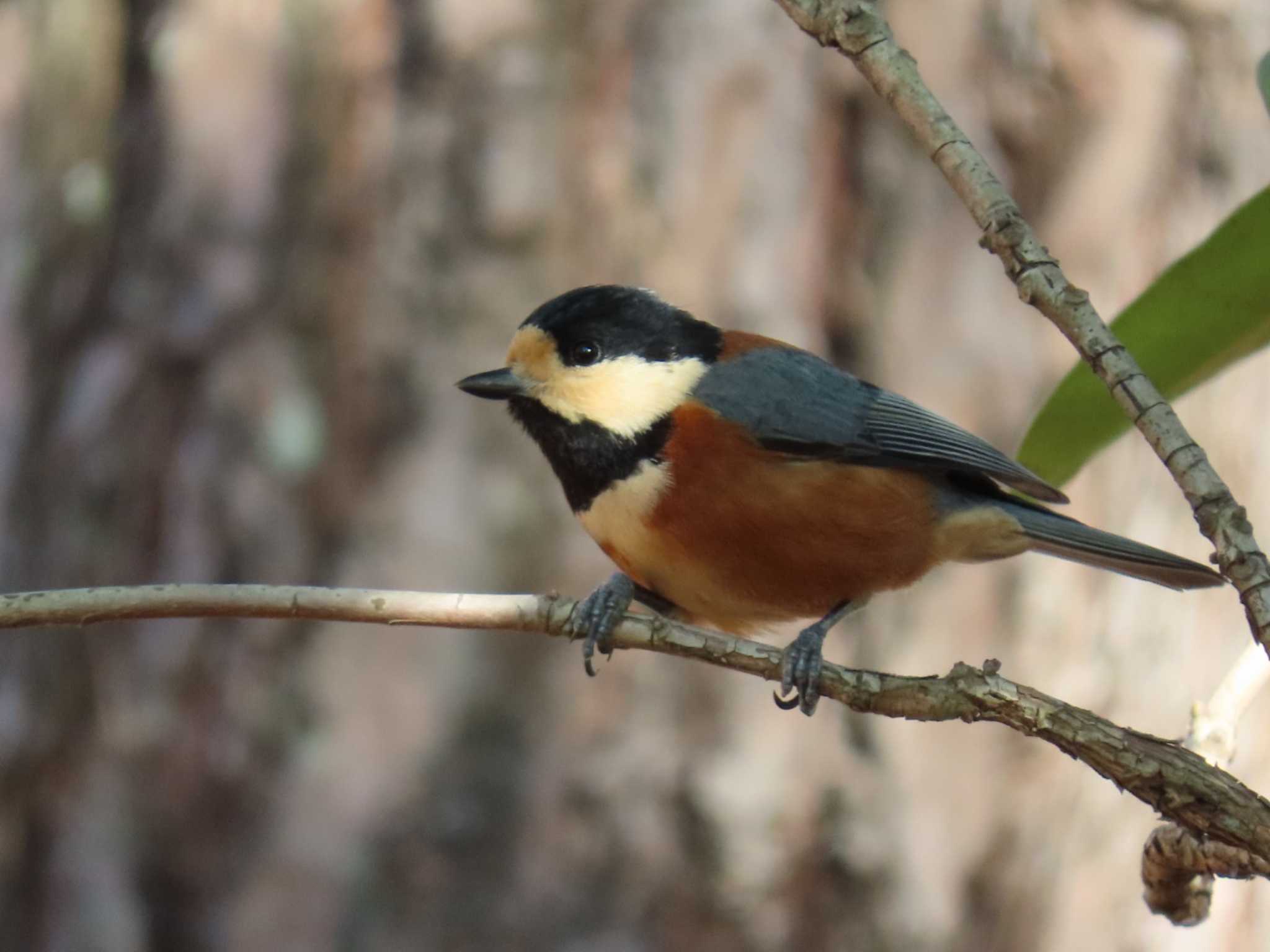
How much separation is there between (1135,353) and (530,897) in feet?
7.50

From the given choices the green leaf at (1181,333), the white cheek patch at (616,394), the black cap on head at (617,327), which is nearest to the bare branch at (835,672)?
the green leaf at (1181,333)

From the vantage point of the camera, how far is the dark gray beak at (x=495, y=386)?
7.50ft

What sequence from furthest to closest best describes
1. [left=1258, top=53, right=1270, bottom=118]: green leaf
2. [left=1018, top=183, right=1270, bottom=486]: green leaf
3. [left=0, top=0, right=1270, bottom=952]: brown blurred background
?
[left=0, top=0, right=1270, bottom=952]: brown blurred background, [left=1018, top=183, right=1270, bottom=486]: green leaf, [left=1258, top=53, right=1270, bottom=118]: green leaf

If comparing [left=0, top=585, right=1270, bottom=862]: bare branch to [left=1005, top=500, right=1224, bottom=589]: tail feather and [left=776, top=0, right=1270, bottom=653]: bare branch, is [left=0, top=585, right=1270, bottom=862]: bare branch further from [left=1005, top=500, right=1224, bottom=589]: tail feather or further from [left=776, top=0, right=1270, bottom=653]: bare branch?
[left=1005, top=500, right=1224, bottom=589]: tail feather

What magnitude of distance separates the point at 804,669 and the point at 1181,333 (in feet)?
2.69

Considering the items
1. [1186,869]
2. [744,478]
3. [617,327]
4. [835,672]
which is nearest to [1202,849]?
[1186,869]

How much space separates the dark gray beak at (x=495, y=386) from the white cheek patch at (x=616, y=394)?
39 mm

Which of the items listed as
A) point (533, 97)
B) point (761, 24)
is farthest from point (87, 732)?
point (761, 24)

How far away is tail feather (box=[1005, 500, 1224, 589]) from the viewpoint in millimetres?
2277

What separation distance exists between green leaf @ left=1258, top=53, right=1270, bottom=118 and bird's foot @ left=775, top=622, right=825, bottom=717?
103cm

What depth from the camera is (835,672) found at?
151 cm

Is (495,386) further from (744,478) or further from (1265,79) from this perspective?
(1265,79)

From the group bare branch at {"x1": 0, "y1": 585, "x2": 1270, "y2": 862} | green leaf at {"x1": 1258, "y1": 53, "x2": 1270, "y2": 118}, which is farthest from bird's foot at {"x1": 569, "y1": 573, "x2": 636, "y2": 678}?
green leaf at {"x1": 1258, "y1": 53, "x2": 1270, "y2": 118}

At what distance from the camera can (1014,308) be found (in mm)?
3600
